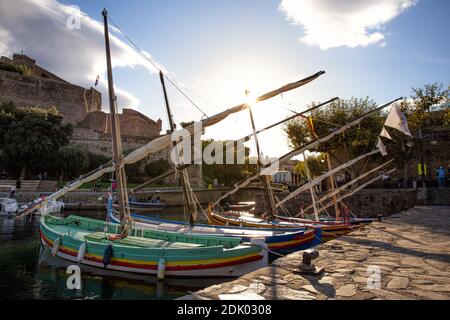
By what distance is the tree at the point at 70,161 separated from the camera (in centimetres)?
4506

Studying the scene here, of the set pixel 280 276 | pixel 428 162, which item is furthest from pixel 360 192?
pixel 280 276

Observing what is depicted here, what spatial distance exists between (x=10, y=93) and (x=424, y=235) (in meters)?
69.8

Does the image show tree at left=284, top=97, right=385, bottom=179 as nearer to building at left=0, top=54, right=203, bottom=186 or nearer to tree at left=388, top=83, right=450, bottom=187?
tree at left=388, top=83, right=450, bottom=187

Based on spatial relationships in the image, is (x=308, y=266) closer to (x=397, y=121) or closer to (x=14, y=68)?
Result: (x=397, y=121)

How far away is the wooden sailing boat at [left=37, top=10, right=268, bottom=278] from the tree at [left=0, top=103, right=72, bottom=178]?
33875mm

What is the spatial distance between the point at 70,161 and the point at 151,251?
4059 centimetres

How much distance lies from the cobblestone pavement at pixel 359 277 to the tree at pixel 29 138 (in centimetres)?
4560

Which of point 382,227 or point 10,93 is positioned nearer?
point 382,227

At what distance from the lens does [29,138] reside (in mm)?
42406

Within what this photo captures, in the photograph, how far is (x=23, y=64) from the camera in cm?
7081

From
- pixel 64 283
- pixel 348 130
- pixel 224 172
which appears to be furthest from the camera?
pixel 224 172

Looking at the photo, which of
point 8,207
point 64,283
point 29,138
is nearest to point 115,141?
point 64,283

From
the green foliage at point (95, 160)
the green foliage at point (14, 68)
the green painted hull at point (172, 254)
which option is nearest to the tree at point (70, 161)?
the green foliage at point (95, 160)
